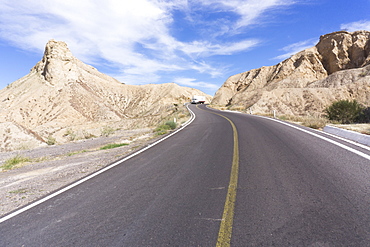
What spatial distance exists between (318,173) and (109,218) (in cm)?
429

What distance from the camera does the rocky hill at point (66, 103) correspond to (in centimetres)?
4559

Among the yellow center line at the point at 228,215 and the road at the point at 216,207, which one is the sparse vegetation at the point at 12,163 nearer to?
the road at the point at 216,207

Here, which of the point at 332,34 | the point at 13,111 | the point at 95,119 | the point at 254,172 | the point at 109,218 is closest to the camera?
the point at 109,218

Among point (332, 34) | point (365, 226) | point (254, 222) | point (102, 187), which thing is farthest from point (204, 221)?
point (332, 34)

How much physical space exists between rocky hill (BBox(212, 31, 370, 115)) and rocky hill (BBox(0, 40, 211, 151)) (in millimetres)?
20742

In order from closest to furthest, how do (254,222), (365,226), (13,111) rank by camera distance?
(365,226) < (254,222) < (13,111)

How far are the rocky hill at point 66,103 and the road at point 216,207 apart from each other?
3312 centimetres

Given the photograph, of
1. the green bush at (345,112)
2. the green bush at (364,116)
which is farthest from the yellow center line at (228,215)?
the green bush at (364,116)

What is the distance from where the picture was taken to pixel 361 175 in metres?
4.75

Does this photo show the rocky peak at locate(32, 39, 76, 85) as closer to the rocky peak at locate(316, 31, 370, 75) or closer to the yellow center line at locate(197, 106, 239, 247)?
the yellow center line at locate(197, 106, 239, 247)

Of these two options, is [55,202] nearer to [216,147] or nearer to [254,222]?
[254,222]

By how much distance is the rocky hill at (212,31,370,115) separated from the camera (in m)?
43.0

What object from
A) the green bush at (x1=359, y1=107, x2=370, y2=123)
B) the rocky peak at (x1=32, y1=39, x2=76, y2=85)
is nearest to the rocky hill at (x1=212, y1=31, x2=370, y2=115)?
the green bush at (x1=359, y1=107, x2=370, y2=123)

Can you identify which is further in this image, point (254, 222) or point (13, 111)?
point (13, 111)
